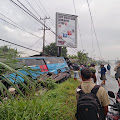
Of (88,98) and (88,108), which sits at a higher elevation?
(88,98)

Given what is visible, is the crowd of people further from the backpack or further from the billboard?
the billboard

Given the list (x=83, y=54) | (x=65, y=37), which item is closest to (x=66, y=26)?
(x=65, y=37)

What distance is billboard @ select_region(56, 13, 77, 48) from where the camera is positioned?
17958 mm

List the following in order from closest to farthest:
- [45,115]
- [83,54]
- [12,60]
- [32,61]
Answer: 1. [12,60]
2. [45,115]
3. [32,61]
4. [83,54]

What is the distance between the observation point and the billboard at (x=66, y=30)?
18.0 m

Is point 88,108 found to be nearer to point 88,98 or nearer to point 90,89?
point 88,98

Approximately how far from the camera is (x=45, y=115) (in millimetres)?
2293

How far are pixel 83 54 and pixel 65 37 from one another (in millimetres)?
16883

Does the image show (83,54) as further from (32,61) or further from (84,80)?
(84,80)

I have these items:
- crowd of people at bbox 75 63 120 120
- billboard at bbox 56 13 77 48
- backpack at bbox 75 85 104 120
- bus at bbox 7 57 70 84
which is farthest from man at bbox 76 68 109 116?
billboard at bbox 56 13 77 48

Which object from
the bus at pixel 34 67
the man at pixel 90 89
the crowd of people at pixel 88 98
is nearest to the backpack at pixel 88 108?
the crowd of people at pixel 88 98

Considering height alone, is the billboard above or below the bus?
above

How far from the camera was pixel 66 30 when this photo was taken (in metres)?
18.5

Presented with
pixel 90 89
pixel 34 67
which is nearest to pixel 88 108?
pixel 90 89
